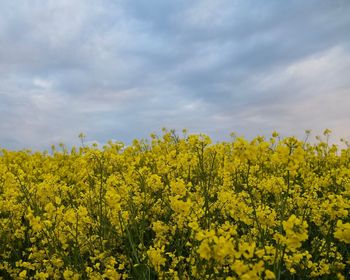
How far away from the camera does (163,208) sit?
582 cm

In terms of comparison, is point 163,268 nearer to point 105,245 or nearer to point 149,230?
point 105,245

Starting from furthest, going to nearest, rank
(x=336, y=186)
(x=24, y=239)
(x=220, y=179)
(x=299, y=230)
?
(x=220, y=179), (x=336, y=186), (x=24, y=239), (x=299, y=230)

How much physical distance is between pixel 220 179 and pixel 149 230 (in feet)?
5.67

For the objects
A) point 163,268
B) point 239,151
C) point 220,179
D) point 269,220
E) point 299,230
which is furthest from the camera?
point 220,179

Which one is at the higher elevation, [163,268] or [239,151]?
[239,151]

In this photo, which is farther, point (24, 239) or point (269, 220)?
point (24, 239)

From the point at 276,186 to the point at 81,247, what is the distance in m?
2.28

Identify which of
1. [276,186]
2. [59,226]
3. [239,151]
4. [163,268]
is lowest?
[163,268]

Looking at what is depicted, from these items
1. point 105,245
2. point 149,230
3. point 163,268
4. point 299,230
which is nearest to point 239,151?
point 299,230

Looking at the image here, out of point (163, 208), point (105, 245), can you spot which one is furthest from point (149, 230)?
point (105, 245)

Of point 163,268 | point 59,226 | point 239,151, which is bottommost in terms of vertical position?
point 163,268

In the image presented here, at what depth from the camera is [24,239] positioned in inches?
223

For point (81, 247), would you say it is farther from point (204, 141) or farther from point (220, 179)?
point (220, 179)

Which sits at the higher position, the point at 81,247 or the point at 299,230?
the point at 299,230
